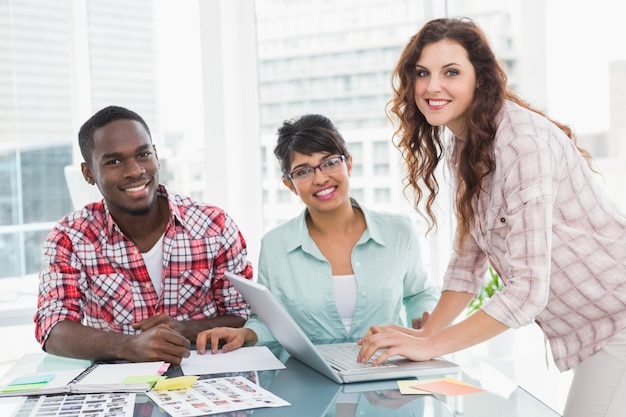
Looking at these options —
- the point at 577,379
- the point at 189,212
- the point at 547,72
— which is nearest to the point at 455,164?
the point at 577,379

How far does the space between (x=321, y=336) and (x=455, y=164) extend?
0.65m

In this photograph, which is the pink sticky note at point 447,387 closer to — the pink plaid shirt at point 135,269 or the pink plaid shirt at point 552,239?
the pink plaid shirt at point 552,239

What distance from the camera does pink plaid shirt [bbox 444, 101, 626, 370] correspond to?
136 cm

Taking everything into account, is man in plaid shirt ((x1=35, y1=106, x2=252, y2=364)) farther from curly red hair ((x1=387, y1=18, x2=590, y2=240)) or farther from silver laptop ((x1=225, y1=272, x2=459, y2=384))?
curly red hair ((x1=387, y1=18, x2=590, y2=240))

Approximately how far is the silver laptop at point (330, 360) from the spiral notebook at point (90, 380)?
0.26 metres

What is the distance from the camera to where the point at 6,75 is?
3.72m

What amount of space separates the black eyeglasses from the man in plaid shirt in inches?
10.4

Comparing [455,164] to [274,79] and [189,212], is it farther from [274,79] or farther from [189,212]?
[274,79]

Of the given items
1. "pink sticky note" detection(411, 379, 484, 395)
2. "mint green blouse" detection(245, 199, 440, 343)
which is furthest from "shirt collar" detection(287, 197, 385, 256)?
"pink sticky note" detection(411, 379, 484, 395)

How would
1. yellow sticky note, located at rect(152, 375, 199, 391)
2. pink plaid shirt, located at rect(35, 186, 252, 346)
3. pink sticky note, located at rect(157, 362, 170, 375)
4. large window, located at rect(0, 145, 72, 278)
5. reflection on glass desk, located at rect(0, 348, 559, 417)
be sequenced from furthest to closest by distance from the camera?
large window, located at rect(0, 145, 72, 278)
pink plaid shirt, located at rect(35, 186, 252, 346)
pink sticky note, located at rect(157, 362, 170, 375)
yellow sticky note, located at rect(152, 375, 199, 391)
reflection on glass desk, located at rect(0, 348, 559, 417)

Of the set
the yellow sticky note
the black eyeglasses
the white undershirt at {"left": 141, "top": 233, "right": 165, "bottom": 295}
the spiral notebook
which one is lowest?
the spiral notebook

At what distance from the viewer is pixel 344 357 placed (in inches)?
60.7

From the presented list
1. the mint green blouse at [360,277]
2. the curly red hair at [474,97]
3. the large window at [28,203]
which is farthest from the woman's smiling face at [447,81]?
the large window at [28,203]

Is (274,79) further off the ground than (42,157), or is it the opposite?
(274,79)
